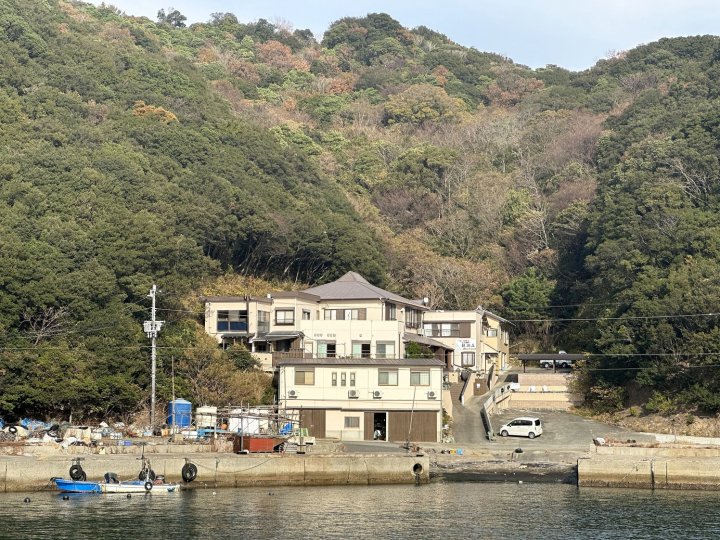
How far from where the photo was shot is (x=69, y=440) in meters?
50.4

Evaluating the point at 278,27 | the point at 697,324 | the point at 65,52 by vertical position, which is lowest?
the point at 697,324

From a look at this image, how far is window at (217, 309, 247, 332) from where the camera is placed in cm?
6950

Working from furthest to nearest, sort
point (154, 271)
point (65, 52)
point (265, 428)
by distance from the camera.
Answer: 1. point (65, 52)
2. point (154, 271)
3. point (265, 428)

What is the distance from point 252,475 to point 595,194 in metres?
56.9

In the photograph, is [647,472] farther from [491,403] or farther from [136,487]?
[136,487]

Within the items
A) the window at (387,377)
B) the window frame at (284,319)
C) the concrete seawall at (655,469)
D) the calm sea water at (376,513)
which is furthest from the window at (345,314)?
the concrete seawall at (655,469)

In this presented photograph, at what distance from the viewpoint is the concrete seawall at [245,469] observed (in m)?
47.4

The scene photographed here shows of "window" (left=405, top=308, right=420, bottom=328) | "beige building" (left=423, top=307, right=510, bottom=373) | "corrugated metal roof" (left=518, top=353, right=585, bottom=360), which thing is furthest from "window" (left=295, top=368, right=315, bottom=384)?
"corrugated metal roof" (left=518, top=353, right=585, bottom=360)

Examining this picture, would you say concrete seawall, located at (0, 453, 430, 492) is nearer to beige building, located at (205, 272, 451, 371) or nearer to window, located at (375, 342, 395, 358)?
window, located at (375, 342, 395, 358)

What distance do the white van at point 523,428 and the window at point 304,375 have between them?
10483mm

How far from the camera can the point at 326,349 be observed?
65.8 m

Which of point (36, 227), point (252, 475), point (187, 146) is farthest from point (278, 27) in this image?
point (252, 475)

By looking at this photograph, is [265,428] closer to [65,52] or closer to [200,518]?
[200,518]

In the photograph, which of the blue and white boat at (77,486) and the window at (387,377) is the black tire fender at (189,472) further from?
the window at (387,377)
